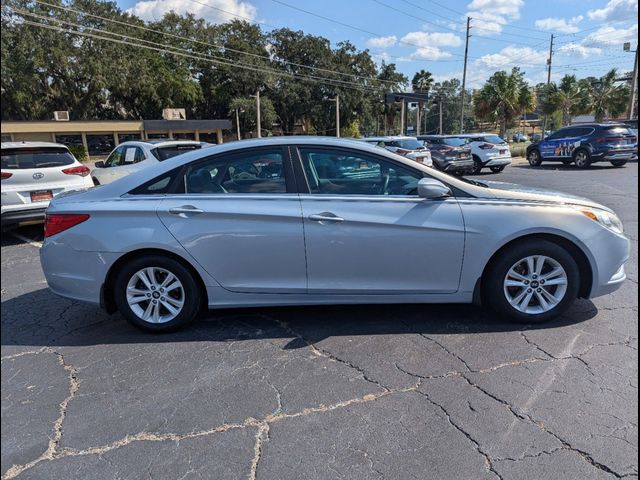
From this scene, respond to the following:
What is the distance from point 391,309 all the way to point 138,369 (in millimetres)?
2170

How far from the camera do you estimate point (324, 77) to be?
54.7 m

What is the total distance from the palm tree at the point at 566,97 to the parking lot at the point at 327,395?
51525 mm

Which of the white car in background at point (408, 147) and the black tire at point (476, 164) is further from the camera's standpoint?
the black tire at point (476, 164)

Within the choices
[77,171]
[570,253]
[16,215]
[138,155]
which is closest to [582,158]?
[138,155]

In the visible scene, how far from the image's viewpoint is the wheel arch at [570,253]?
12.1ft

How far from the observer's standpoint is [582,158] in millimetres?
18297

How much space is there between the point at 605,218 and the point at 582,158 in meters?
16.9

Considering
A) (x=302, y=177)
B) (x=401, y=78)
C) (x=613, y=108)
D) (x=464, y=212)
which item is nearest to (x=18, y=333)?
(x=302, y=177)

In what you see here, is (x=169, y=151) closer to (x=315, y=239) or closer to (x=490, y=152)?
(x=315, y=239)

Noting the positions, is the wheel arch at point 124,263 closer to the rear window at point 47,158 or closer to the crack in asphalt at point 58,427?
the crack in asphalt at point 58,427

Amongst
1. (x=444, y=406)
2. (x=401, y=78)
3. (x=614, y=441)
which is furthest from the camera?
(x=401, y=78)

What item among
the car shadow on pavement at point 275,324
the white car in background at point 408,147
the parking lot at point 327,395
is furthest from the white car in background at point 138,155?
the white car in background at point 408,147

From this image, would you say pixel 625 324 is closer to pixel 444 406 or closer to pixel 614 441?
pixel 614 441

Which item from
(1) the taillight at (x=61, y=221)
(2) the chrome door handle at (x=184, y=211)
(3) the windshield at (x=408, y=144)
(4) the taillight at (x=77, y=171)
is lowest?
(1) the taillight at (x=61, y=221)
